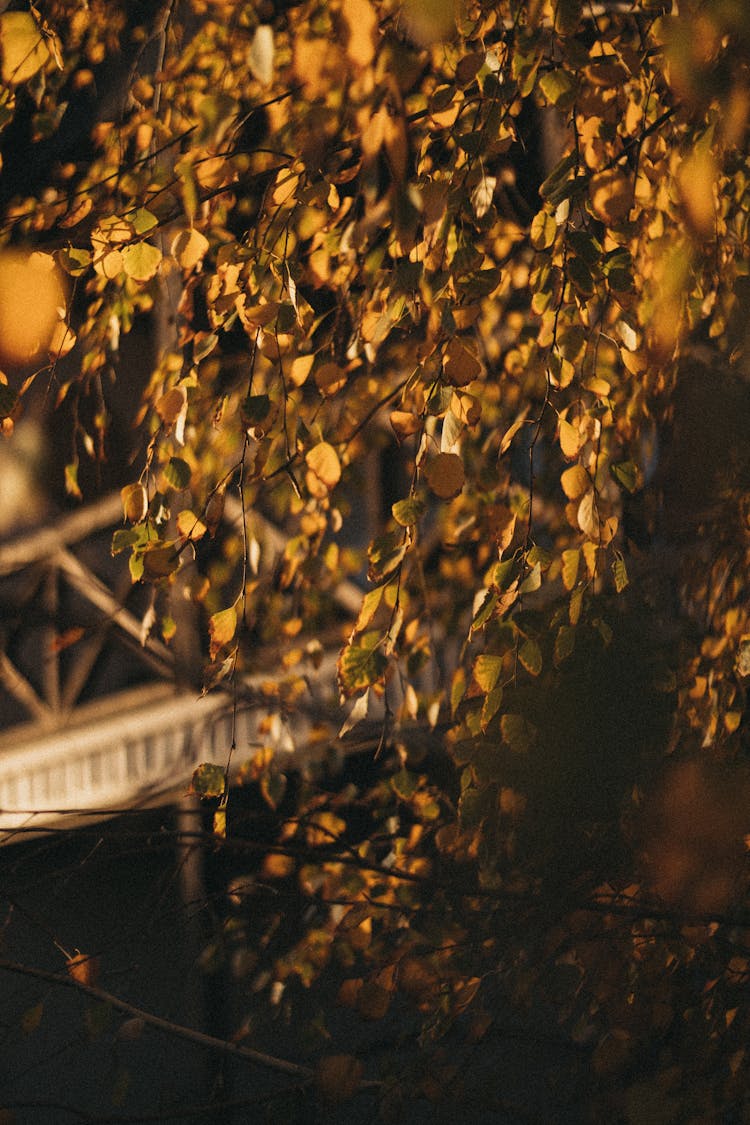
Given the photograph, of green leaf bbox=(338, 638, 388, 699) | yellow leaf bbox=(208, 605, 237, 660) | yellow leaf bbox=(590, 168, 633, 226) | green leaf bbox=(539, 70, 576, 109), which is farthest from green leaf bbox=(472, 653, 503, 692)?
green leaf bbox=(539, 70, 576, 109)

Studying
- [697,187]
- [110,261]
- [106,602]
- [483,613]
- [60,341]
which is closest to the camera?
[697,187]

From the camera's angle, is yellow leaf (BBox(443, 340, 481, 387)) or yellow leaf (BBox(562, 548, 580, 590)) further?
yellow leaf (BBox(562, 548, 580, 590))

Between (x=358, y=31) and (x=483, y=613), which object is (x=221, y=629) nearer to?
(x=483, y=613)

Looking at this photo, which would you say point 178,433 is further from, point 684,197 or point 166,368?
point 166,368

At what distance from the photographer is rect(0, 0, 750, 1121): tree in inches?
45.1

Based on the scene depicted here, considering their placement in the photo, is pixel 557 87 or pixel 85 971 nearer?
pixel 557 87

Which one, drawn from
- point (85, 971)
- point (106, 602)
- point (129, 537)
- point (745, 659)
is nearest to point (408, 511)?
point (129, 537)

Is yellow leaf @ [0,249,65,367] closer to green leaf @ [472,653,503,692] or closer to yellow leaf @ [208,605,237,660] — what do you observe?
yellow leaf @ [208,605,237,660]

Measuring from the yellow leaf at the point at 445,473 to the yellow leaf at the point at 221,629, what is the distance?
0.35 metres

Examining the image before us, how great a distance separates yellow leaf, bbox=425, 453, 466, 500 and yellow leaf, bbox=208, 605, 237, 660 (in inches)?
13.9

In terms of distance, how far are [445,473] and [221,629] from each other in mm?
397

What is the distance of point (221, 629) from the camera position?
4.40 feet

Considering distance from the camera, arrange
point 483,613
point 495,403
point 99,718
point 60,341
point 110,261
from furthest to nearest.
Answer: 1. point 99,718
2. point 495,403
3. point 60,341
4. point 110,261
5. point 483,613

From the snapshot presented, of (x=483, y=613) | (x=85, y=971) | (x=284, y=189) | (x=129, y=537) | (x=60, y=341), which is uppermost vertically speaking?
(x=284, y=189)
